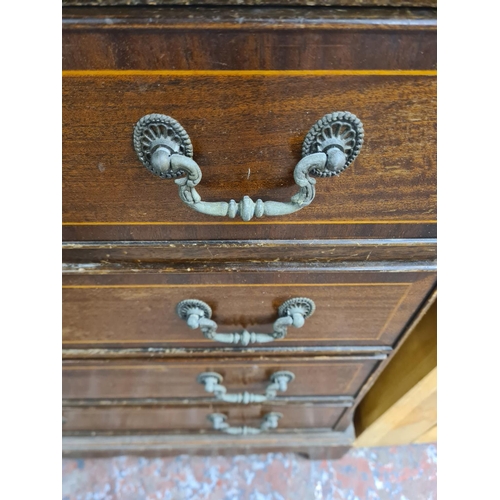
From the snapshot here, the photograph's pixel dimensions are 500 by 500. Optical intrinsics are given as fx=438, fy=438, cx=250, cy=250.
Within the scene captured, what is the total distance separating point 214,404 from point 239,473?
0.29 meters

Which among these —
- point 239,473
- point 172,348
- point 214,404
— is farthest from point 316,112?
point 239,473

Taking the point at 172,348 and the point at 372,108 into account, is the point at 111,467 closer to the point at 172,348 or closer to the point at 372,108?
the point at 172,348

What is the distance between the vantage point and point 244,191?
13.0 inches

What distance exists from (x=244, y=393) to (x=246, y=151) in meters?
0.41

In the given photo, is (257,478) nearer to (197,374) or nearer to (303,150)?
(197,374)

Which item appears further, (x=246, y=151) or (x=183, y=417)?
(x=183, y=417)

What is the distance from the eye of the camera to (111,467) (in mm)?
886

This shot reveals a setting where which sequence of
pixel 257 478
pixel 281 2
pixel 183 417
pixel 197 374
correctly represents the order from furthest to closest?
pixel 257 478 → pixel 183 417 → pixel 197 374 → pixel 281 2

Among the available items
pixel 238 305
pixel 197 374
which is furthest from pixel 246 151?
pixel 197 374

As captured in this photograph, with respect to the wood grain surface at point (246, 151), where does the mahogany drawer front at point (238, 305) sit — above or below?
below

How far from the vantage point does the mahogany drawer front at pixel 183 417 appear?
688mm

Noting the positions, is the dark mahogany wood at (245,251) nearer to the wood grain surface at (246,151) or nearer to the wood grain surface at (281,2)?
the wood grain surface at (246,151)

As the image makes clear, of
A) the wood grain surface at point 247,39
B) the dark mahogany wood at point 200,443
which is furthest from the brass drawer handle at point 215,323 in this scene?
the dark mahogany wood at point 200,443

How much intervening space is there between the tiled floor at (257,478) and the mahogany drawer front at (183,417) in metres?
0.16
